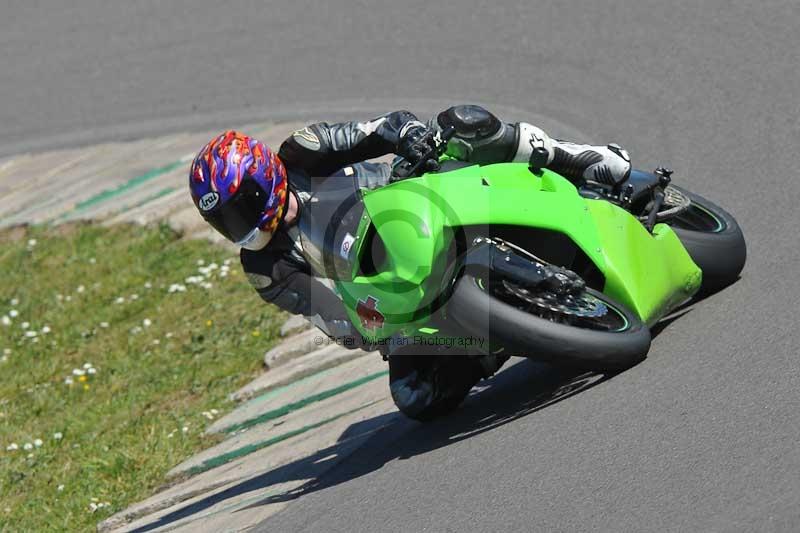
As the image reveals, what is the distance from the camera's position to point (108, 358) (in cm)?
912

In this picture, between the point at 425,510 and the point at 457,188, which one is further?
the point at 457,188

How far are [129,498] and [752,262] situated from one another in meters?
3.72

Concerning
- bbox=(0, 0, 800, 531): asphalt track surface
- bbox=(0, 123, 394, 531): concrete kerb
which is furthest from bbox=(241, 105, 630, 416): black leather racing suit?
bbox=(0, 123, 394, 531): concrete kerb

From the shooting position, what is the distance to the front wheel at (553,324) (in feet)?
17.1

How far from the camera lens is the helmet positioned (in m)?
5.73

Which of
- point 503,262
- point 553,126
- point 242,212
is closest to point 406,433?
point 503,262

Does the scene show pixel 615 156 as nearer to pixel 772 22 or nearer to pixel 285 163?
pixel 285 163

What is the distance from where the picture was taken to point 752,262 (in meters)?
6.44

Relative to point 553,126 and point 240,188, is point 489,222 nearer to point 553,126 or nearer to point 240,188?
point 240,188

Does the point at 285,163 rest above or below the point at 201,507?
above

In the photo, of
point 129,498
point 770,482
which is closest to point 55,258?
point 129,498

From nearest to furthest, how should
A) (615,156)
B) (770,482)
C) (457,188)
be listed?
(770,482) < (457,188) < (615,156)

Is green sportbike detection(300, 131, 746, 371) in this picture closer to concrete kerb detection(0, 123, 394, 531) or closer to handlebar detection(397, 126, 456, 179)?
handlebar detection(397, 126, 456, 179)

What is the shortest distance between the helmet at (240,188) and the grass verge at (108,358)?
2251 millimetres
